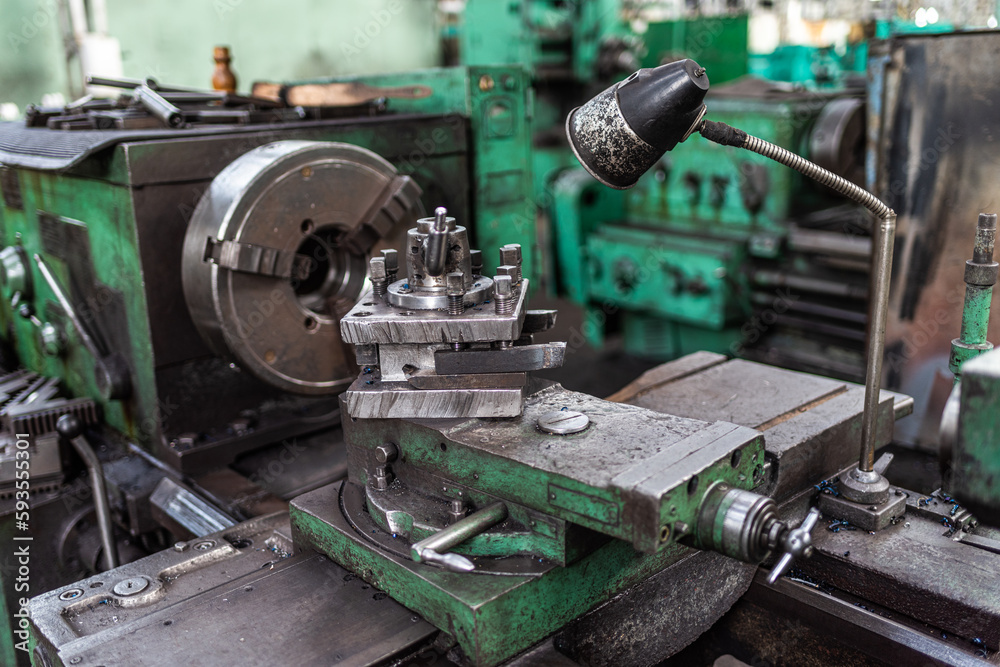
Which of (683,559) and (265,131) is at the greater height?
(265,131)

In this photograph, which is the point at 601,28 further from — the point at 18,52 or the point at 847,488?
the point at 847,488

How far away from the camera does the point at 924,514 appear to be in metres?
1.32

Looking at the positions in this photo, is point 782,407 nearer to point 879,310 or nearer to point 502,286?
point 879,310

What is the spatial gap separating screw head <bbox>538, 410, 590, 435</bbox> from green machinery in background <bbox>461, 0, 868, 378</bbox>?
1931mm

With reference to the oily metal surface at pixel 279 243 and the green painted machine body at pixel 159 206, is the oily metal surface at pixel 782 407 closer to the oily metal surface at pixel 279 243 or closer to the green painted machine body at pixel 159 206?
the oily metal surface at pixel 279 243

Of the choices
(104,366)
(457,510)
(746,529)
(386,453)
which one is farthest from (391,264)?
(104,366)

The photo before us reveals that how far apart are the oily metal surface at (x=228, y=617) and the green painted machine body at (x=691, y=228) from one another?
225 cm

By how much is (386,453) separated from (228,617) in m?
0.28

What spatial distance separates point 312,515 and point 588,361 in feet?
9.51

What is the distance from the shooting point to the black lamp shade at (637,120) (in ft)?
3.21

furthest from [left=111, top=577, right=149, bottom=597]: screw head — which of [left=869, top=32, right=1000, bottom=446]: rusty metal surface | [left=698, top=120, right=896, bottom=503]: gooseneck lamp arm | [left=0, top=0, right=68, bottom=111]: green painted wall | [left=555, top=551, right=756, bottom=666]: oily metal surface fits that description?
[left=0, top=0, right=68, bottom=111]: green painted wall

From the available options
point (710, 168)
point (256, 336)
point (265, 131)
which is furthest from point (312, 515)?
point (710, 168)

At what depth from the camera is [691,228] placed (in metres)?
3.30

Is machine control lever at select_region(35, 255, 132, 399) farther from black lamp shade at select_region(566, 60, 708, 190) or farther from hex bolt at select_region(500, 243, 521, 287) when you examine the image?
black lamp shade at select_region(566, 60, 708, 190)
